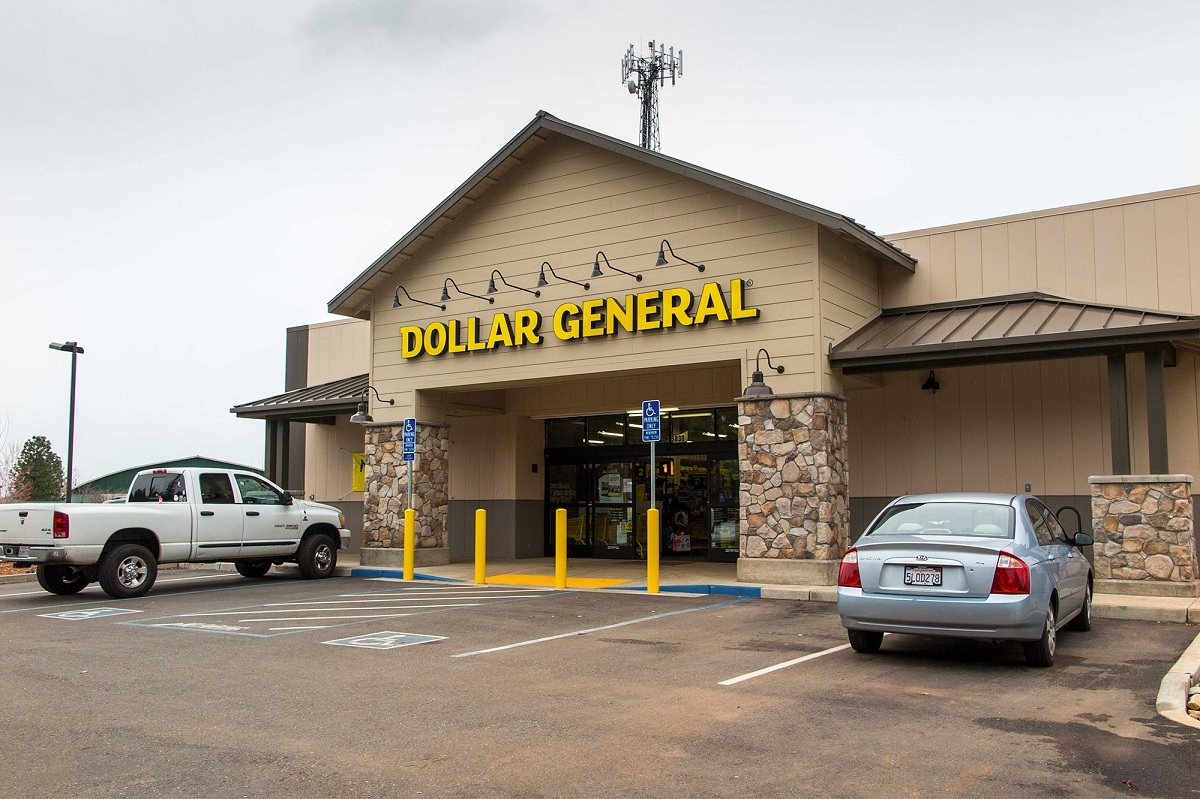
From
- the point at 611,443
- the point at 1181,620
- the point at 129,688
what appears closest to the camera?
the point at 129,688

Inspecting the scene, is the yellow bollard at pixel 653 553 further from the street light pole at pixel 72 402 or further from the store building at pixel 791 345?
the street light pole at pixel 72 402

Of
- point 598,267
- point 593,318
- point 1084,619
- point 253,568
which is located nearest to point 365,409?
point 253,568

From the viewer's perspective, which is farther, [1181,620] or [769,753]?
[1181,620]

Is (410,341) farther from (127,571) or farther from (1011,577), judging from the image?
(1011,577)

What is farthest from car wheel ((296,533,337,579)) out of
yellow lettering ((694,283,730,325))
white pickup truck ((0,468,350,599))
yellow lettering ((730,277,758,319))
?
yellow lettering ((730,277,758,319))

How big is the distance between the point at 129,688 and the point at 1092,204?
49.1 ft

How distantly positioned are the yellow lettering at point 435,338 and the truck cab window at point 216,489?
14.5 feet

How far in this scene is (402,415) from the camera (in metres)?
19.6

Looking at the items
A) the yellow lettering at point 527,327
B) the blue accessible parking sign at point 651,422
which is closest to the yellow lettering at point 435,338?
the yellow lettering at point 527,327

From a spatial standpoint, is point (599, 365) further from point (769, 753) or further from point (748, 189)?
point (769, 753)

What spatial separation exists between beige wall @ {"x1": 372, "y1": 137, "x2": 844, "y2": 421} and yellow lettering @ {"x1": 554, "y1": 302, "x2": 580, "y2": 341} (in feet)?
0.69

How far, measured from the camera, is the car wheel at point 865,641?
9.20 meters

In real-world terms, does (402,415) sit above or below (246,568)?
A: above

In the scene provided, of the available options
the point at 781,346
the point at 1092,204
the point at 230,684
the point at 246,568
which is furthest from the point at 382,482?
the point at 1092,204
